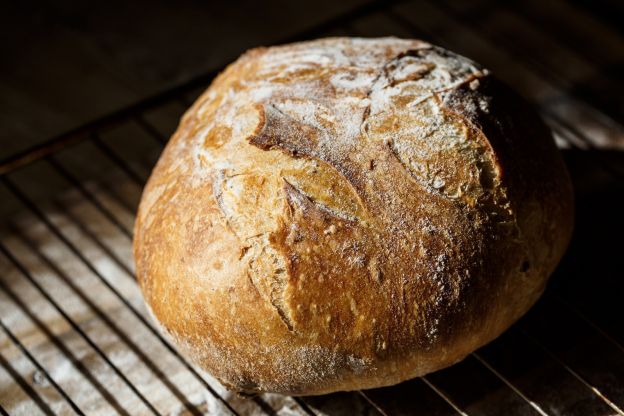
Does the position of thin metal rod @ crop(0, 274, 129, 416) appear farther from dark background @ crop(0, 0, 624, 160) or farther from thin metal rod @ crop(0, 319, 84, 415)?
dark background @ crop(0, 0, 624, 160)

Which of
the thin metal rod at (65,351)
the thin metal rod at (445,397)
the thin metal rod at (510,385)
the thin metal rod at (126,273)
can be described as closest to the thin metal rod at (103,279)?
the thin metal rod at (126,273)

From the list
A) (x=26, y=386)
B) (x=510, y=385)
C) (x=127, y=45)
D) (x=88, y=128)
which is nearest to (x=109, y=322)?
(x=26, y=386)

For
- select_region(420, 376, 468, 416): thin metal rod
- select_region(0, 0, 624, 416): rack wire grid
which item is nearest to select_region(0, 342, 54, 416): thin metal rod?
select_region(0, 0, 624, 416): rack wire grid

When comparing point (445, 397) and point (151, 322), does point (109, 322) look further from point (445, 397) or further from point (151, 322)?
point (445, 397)

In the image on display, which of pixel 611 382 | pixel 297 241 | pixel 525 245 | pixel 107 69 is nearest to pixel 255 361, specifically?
pixel 297 241

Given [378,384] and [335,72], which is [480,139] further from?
[378,384]

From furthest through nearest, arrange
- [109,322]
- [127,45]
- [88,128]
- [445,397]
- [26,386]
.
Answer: [127,45]
[88,128]
[109,322]
[26,386]
[445,397]

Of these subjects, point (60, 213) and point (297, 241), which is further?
point (60, 213)
